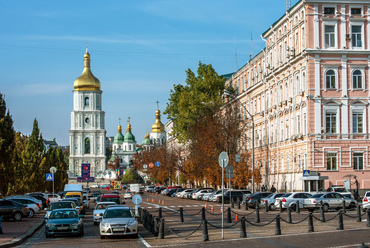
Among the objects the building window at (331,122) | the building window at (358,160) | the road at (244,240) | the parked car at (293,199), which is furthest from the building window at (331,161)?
the road at (244,240)

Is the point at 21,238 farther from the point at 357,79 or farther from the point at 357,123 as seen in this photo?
the point at 357,79

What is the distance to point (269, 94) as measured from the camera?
68.4 meters

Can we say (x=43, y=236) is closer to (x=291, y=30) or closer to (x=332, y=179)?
(x=332, y=179)

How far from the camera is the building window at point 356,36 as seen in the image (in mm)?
56781

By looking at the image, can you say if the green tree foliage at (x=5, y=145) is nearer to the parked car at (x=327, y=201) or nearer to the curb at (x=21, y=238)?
the curb at (x=21, y=238)

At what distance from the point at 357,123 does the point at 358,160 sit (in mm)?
3255

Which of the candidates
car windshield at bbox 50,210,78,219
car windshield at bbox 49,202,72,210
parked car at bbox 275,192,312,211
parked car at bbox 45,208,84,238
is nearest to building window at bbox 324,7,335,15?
parked car at bbox 275,192,312,211

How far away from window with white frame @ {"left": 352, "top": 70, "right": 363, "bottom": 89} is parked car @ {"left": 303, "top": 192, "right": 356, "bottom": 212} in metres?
16.8

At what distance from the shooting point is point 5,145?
4603 centimetres

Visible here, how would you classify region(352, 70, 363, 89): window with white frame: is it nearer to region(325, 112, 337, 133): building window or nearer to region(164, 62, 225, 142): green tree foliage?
region(325, 112, 337, 133): building window

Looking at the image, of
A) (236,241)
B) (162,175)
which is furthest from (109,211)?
(162,175)

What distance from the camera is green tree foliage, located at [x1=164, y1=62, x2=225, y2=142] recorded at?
83.2m

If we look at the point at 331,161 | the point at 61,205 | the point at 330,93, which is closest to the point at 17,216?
the point at 61,205

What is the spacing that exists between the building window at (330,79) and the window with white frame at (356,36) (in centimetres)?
318
